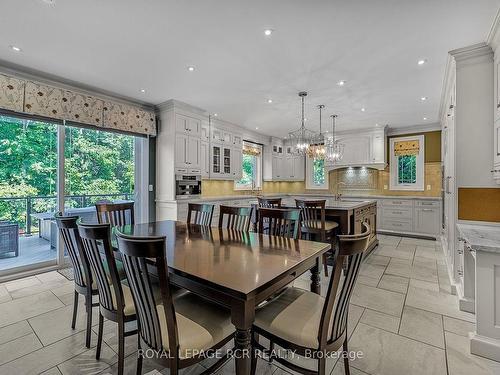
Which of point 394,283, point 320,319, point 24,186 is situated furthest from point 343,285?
point 24,186

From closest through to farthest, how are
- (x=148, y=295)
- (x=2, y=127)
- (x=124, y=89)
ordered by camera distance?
(x=148, y=295) → (x=2, y=127) → (x=124, y=89)

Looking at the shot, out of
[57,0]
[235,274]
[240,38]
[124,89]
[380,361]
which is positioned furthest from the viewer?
[124,89]

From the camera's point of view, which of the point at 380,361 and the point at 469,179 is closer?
the point at 380,361

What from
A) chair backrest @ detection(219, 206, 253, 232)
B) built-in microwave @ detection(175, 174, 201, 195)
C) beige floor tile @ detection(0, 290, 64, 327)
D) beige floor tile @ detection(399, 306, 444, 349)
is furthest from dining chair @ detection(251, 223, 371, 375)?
built-in microwave @ detection(175, 174, 201, 195)

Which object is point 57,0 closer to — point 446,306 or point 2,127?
point 2,127

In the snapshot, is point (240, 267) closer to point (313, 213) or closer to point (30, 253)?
point (313, 213)

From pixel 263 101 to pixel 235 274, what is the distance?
142 inches

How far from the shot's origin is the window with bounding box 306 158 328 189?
24.6 feet

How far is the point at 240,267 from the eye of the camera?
143cm

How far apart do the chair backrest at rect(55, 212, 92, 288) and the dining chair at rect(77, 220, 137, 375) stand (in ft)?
0.41

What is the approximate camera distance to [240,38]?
2.48 metres

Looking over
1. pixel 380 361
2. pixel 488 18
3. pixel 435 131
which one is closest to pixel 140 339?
pixel 380 361

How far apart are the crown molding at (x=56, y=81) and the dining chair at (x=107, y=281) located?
9.18ft

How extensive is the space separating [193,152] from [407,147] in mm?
5200
